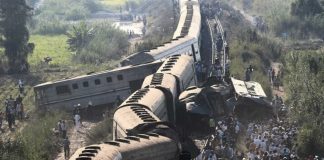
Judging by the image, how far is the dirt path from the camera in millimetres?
23719

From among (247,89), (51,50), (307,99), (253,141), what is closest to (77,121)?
(247,89)

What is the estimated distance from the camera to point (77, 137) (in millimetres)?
25531

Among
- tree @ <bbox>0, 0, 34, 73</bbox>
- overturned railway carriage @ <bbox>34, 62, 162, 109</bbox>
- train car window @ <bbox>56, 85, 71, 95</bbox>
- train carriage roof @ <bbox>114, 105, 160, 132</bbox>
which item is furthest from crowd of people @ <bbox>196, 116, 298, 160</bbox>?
tree @ <bbox>0, 0, 34, 73</bbox>

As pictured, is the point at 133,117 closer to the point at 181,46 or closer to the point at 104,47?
the point at 181,46

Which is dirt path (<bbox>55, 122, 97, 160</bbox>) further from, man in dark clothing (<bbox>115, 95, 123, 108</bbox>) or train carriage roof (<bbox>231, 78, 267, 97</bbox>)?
train carriage roof (<bbox>231, 78, 267, 97</bbox>)

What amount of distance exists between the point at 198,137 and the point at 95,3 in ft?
256

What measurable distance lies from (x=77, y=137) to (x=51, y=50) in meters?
34.1

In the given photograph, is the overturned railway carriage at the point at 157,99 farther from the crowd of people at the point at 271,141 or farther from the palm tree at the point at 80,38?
the palm tree at the point at 80,38

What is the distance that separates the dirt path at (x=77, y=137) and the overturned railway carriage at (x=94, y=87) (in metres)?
1.89

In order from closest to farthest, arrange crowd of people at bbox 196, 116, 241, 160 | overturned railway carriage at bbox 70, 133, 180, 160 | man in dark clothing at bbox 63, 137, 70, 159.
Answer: overturned railway carriage at bbox 70, 133, 180, 160 < crowd of people at bbox 196, 116, 241, 160 < man in dark clothing at bbox 63, 137, 70, 159

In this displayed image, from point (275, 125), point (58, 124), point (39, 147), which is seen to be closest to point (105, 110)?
point (58, 124)

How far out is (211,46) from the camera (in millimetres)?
42000

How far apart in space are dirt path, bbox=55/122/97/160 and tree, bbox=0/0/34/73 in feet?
55.0

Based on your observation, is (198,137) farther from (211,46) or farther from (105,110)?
(211,46)
